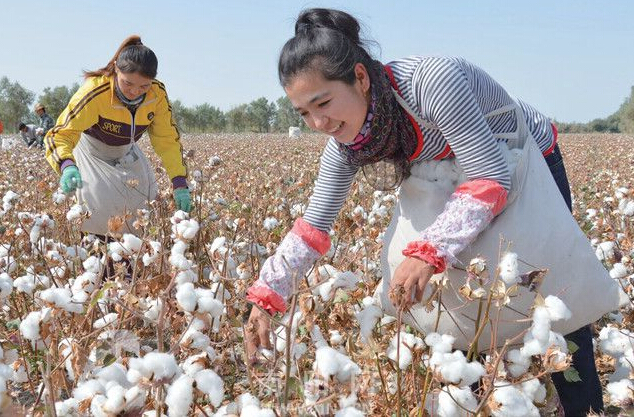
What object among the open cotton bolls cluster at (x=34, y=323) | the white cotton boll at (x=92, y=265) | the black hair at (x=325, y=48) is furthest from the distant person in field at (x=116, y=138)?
the open cotton bolls cluster at (x=34, y=323)

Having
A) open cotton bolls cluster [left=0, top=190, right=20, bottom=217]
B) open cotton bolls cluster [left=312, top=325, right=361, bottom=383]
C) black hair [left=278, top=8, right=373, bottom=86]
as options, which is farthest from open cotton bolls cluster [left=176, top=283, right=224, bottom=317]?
open cotton bolls cluster [left=0, top=190, right=20, bottom=217]

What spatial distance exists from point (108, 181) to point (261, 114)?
6453 centimetres

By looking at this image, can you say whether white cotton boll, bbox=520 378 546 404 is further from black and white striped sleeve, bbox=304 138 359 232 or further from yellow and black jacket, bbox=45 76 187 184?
yellow and black jacket, bbox=45 76 187 184

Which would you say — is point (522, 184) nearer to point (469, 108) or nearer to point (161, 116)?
point (469, 108)

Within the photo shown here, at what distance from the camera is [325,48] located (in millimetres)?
1729

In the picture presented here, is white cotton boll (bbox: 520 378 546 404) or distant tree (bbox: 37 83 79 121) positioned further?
distant tree (bbox: 37 83 79 121)

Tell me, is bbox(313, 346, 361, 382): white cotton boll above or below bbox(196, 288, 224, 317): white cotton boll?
below

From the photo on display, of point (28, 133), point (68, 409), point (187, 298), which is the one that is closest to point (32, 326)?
point (68, 409)

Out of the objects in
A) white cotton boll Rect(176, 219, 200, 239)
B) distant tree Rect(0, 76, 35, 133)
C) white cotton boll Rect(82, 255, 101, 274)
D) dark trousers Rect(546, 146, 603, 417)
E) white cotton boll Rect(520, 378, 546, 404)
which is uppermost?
distant tree Rect(0, 76, 35, 133)

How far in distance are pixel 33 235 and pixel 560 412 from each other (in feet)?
5.99

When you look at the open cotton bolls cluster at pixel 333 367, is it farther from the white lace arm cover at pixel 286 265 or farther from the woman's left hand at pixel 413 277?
the white lace arm cover at pixel 286 265

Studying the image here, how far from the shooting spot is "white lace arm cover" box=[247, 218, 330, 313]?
1928mm

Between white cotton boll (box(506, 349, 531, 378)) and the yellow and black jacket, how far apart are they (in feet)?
8.57

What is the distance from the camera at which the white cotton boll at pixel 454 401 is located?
1.26 meters
